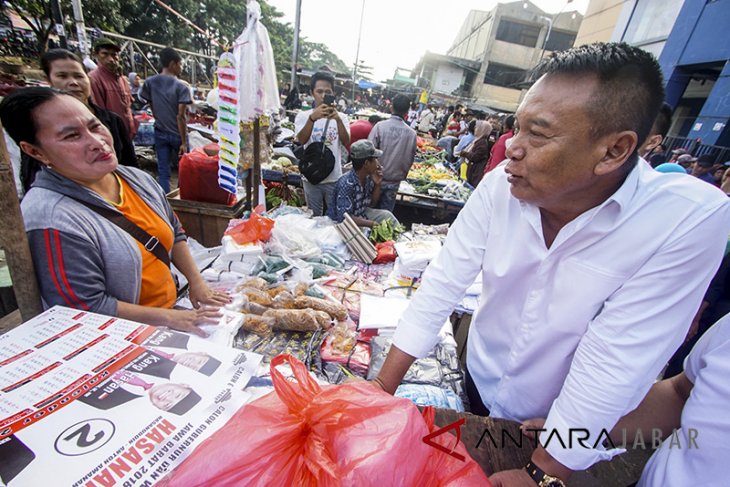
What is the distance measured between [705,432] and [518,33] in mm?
44447

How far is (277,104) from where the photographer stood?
359cm

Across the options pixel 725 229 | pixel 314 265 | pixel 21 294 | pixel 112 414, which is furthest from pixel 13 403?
pixel 314 265

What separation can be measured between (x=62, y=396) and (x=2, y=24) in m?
21.5

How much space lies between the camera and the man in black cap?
4.48m

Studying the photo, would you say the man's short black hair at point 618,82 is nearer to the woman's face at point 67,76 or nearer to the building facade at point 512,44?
the woman's face at point 67,76

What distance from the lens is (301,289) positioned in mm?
2332

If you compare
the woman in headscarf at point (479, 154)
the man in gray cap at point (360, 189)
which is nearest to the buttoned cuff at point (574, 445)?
the man in gray cap at point (360, 189)

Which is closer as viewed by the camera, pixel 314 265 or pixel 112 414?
pixel 112 414

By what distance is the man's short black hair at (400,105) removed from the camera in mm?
5341

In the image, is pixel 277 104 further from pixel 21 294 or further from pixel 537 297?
pixel 537 297

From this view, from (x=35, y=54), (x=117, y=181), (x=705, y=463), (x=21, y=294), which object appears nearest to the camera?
(x=705, y=463)

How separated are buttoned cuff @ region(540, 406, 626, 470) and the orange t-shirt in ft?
6.07

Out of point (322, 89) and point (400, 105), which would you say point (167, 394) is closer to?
point (322, 89)

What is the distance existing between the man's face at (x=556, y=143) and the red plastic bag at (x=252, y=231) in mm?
2264
